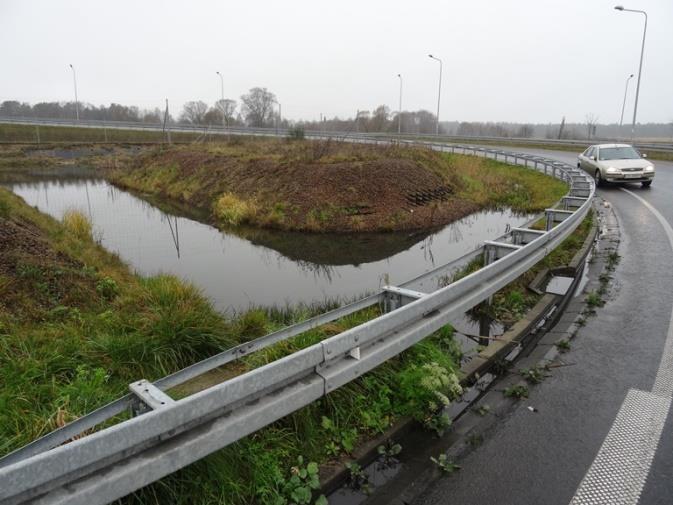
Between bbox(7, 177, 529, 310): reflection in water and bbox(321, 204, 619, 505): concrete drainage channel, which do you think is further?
bbox(7, 177, 529, 310): reflection in water

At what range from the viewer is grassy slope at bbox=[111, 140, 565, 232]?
1586cm

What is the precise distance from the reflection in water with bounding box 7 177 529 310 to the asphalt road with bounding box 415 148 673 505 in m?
3.81

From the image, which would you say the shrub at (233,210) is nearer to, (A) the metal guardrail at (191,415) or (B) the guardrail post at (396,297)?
(B) the guardrail post at (396,297)

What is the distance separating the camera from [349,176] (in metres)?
17.8

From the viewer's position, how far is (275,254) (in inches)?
486

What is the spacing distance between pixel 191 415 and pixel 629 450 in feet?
9.75

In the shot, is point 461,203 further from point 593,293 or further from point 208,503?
point 208,503

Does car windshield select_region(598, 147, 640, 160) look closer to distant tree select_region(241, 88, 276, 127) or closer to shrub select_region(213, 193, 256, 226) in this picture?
shrub select_region(213, 193, 256, 226)

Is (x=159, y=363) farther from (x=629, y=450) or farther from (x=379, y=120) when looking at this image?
(x=379, y=120)

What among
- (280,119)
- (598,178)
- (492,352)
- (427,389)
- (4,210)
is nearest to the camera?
(427,389)

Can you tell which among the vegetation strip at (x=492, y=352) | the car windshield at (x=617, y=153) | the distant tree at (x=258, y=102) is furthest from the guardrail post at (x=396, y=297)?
the distant tree at (x=258, y=102)

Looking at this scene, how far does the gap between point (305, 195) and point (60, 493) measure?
15098 millimetres

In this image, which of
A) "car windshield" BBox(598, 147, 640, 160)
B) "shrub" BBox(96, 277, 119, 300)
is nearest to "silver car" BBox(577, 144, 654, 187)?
"car windshield" BBox(598, 147, 640, 160)

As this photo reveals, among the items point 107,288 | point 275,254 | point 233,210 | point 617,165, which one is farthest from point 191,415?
point 617,165
